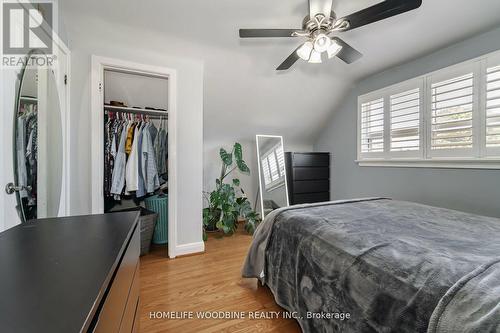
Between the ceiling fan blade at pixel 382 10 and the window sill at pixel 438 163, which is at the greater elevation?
the ceiling fan blade at pixel 382 10

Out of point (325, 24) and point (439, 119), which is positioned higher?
point (325, 24)

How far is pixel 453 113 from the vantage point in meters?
2.19

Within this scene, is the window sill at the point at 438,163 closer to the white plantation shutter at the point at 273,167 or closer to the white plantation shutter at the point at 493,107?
the white plantation shutter at the point at 493,107

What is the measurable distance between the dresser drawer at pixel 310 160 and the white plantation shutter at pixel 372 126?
65cm

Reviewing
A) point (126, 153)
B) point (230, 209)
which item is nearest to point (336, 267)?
point (230, 209)

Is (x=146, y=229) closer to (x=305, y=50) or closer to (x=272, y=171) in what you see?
(x=272, y=171)

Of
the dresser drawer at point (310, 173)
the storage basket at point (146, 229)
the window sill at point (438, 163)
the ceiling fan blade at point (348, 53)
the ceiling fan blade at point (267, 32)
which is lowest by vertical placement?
the storage basket at point (146, 229)

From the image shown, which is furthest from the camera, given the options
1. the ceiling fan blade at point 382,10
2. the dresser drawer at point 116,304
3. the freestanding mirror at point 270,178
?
the freestanding mirror at point 270,178

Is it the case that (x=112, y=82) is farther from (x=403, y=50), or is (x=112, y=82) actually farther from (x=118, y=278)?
(x=403, y=50)

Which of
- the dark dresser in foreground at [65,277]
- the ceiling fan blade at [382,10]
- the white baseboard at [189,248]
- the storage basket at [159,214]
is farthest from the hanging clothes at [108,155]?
the ceiling fan blade at [382,10]

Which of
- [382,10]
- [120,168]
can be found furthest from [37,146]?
[382,10]

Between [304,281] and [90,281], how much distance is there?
1.05 m

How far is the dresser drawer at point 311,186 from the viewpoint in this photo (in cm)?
340

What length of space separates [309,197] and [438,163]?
5.63ft
